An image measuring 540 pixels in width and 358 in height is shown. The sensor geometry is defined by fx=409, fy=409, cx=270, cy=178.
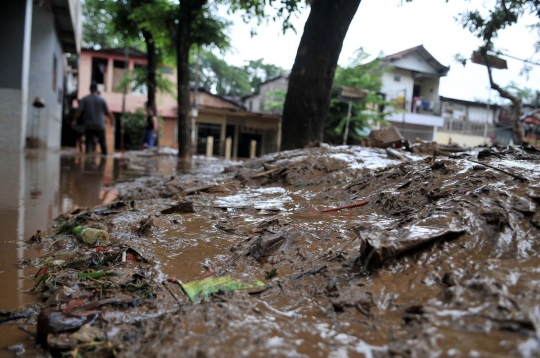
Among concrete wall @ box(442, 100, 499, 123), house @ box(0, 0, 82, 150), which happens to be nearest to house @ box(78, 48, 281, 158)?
house @ box(0, 0, 82, 150)

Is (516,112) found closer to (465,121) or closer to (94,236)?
(94,236)

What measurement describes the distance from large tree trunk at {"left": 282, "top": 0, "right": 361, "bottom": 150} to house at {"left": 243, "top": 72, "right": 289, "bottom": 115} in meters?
20.7

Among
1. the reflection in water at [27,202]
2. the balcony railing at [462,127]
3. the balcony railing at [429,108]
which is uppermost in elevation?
the balcony railing at [429,108]

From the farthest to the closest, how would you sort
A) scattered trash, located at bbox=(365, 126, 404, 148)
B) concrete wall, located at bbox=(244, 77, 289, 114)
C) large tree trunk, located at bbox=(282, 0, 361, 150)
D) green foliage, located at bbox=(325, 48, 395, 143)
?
concrete wall, located at bbox=(244, 77, 289, 114)
green foliage, located at bbox=(325, 48, 395, 143)
large tree trunk, located at bbox=(282, 0, 361, 150)
scattered trash, located at bbox=(365, 126, 404, 148)

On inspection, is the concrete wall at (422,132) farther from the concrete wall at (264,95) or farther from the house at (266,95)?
the concrete wall at (264,95)

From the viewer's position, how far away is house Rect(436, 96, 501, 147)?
28047 mm

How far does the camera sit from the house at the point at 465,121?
28047mm

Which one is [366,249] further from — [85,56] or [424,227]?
[85,56]

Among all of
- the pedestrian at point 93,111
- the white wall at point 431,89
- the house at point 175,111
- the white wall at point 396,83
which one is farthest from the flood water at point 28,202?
the white wall at point 431,89

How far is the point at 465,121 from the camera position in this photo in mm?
28547

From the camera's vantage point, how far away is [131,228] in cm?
258

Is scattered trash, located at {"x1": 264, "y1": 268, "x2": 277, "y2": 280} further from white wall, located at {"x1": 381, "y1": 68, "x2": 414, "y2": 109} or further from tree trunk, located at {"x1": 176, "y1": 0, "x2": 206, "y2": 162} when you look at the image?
white wall, located at {"x1": 381, "y1": 68, "x2": 414, "y2": 109}

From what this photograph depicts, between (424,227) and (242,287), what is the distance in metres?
0.80

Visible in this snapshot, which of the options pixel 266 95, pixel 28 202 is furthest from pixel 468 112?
pixel 28 202
